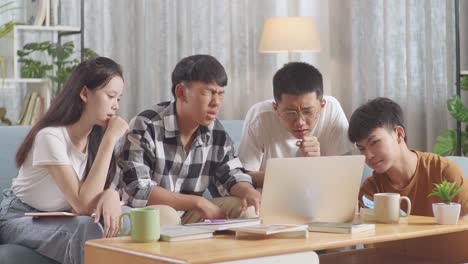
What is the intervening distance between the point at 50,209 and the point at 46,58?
2.45m

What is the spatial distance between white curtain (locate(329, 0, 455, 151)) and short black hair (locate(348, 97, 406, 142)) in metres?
1.88

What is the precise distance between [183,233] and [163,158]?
0.90 metres

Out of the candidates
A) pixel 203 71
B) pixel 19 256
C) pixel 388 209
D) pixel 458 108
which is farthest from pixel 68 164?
pixel 458 108

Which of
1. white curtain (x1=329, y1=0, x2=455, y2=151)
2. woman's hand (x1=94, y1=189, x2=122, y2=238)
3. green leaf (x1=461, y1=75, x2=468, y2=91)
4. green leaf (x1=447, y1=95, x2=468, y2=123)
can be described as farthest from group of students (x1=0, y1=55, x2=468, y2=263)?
white curtain (x1=329, y1=0, x2=455, y2=151)

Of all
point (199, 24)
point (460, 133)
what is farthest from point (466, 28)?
point (199, 24)

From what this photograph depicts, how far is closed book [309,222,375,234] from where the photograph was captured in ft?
7.18

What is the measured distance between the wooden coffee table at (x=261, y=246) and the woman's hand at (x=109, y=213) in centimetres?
42

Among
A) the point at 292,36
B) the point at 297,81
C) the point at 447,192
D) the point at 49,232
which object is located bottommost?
the point at 49,232

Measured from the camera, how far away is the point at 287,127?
3.06 m

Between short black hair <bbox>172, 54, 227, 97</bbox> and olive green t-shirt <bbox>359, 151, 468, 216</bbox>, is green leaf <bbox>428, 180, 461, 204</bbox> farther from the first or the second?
short black hair <bbox>172, 54, 227, 97</bbox>

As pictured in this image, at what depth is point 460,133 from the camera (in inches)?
174

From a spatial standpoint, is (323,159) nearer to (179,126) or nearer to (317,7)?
(179,126)

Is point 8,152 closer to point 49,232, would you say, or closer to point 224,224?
point 49,232

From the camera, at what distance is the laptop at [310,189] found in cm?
226
